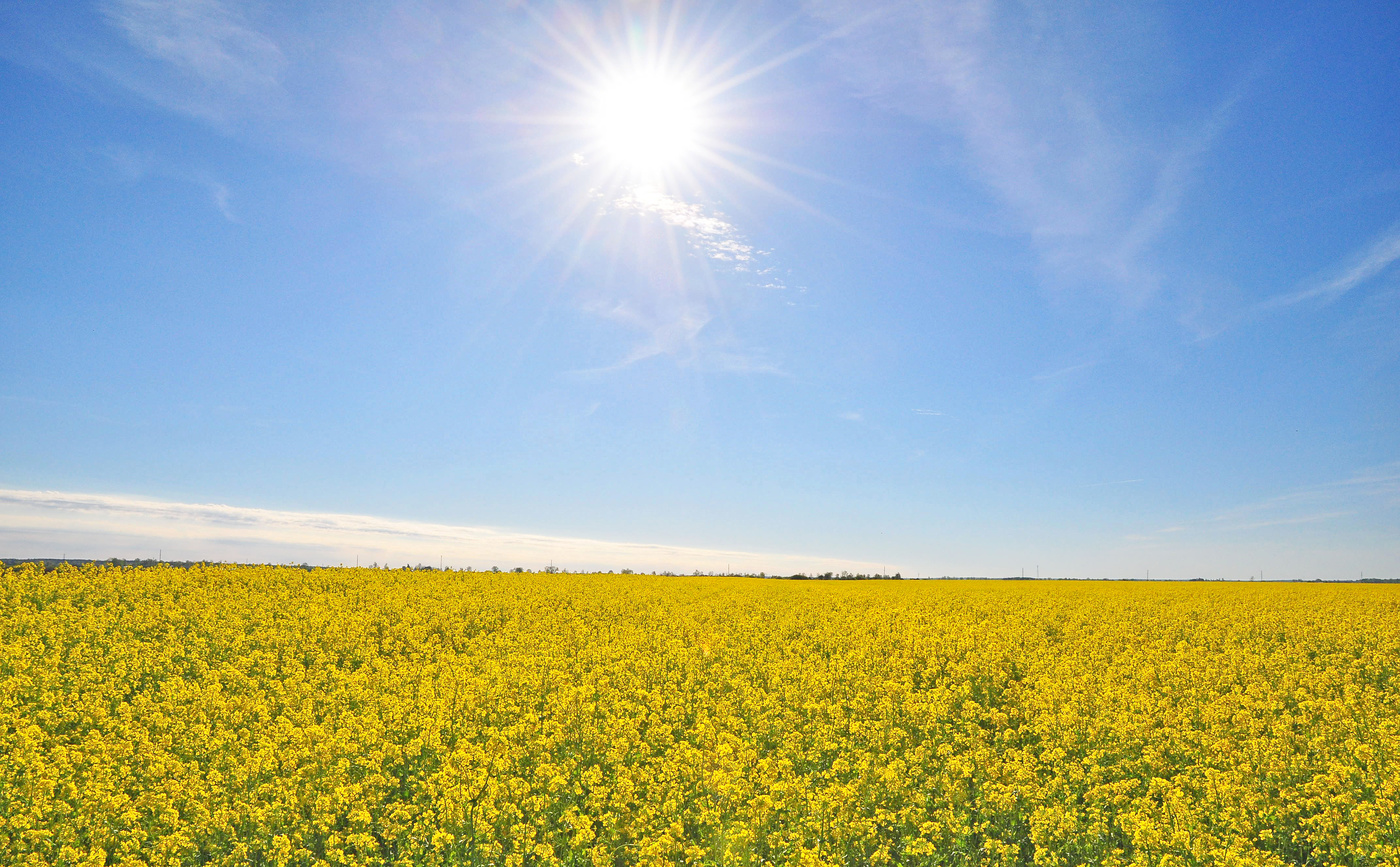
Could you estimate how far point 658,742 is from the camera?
10.9 m

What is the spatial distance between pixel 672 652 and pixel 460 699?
5098 mm

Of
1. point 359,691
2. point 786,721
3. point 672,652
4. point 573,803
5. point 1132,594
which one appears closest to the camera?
point 573,803

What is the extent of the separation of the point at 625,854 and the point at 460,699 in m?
5.05

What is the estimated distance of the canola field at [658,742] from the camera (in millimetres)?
8008

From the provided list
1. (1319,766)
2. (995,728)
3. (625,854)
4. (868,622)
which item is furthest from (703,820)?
(868,622)

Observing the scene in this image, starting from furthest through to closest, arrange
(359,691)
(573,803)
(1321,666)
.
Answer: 1. (1321,666)
2. (359,691)
3. (573,803)

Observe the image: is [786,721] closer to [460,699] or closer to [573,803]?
[573,803]

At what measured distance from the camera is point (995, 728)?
12930 millimetres

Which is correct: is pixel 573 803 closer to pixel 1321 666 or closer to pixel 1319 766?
pixel 1319 766

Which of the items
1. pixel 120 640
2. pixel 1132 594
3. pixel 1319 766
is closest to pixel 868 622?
pixel 1319 766

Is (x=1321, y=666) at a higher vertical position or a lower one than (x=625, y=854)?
higher

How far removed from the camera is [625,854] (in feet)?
26.7

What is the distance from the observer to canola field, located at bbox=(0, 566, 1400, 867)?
801 centimetres

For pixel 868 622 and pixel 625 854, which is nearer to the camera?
pixel 625 854
